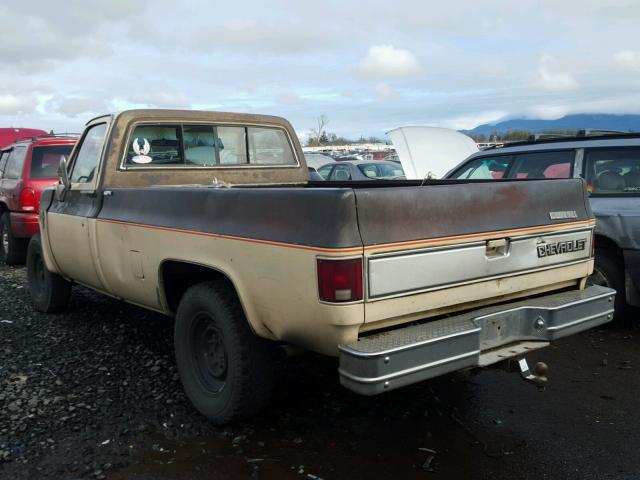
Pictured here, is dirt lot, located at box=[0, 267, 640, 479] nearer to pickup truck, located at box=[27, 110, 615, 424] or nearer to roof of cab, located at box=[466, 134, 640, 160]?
pickup truck, located at box=[27, 110, 615, 424]

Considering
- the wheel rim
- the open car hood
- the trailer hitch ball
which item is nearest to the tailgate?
the trailer hitch ball

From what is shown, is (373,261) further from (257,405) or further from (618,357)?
(618,357)

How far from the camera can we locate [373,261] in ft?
8.72

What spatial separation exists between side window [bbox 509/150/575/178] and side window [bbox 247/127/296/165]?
223 centimetres

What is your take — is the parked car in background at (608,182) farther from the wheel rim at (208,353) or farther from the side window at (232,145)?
the wheel rim at (208,353)

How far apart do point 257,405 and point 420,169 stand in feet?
18.8

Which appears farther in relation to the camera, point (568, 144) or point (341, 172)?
point (341, 172)

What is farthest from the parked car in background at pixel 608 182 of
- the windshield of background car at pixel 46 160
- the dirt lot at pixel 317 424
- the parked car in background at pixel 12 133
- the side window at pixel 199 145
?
the parked car in background at pixel 12 133

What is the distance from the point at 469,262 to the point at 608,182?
2817mm

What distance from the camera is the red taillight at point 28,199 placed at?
8.13 metres

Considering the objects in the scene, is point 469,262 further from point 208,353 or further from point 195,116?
point 195,116

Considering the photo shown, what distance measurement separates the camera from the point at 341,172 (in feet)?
45.3

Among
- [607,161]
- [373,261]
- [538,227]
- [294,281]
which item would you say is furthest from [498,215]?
[607,161]

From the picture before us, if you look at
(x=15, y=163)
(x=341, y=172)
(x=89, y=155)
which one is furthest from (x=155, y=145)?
(x=341, y=172)
